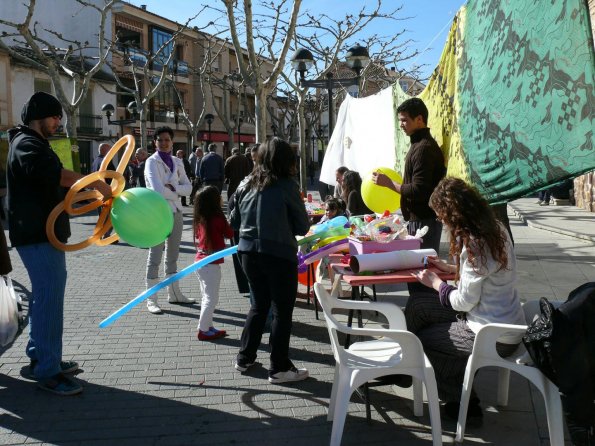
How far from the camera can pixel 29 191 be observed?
3705 millimetres

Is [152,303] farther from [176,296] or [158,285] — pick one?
[158,285]

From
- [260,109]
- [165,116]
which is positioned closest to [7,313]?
[260,109]

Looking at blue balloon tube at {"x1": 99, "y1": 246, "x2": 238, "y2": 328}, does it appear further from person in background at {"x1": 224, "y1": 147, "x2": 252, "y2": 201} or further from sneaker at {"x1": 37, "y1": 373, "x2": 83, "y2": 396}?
person in background at {"x1": 224, "y1": 147, "x2": 252, "y2": 201}

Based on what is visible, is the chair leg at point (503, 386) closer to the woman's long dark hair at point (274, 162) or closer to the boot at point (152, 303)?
the woman's long dark hair at point (274, 162)

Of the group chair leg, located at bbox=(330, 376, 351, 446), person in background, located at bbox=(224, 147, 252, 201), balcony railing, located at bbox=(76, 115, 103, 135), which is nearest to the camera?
chair leg, located at bbox=(330, 376, 351, 446)

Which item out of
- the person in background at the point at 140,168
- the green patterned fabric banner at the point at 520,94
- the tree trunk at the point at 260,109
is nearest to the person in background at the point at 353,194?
the green patterned fabric banner at the point at 520,94

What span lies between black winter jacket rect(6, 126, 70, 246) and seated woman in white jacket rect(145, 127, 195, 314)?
6.56ft

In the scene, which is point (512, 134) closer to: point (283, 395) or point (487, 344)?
point (487, 344)

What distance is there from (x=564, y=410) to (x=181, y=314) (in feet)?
13.5

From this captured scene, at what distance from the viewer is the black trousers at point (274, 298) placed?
3.96 metres

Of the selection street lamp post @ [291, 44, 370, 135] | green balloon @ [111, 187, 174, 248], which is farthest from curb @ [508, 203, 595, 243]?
green balloon @ [111, 187, 174, 248]

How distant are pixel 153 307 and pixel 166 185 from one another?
1.30 meters

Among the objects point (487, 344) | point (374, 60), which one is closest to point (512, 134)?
point (487, 344)

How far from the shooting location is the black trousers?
156 inches
